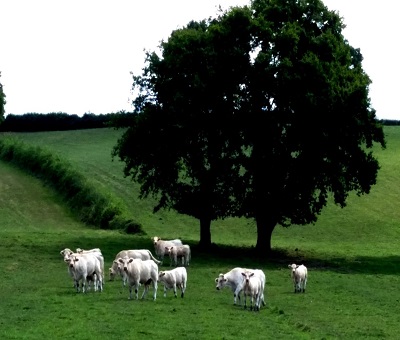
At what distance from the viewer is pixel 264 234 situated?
55.2 metres

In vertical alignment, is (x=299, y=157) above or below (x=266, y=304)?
above

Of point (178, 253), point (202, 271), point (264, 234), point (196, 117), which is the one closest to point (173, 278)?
point (202, 271)

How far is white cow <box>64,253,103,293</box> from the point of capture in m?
33.8

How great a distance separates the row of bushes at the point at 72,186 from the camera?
63.2 metres

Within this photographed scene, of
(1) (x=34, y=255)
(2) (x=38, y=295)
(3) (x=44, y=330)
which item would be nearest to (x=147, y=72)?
(1) (x=34, y=255)

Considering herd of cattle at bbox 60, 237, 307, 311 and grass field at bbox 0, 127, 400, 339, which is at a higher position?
herd of cattle at bbox 60, 237, 307, 311

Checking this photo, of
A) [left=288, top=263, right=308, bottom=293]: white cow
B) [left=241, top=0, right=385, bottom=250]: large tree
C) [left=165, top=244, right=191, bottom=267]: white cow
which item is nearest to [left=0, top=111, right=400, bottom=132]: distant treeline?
[left=241, top=0, right=385, bottom=250]: large tree

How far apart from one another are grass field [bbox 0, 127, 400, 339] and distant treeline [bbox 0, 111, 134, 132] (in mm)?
20908

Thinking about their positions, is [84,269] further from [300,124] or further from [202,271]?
[300,124]

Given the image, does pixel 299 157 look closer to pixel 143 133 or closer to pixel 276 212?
pixel 276 212

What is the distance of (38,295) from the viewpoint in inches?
1324

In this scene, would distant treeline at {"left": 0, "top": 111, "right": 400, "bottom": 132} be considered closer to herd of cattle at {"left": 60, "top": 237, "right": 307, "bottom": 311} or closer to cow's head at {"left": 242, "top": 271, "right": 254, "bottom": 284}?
herd of cattle at {"left": 60, "top": 237, "right": 307, "bottom": 311}

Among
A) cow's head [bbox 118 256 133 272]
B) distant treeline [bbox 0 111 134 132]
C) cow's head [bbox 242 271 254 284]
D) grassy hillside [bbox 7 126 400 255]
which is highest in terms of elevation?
distant treeline [bbox 0 111 134 132]

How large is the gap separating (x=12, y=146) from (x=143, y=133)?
3660 cm
